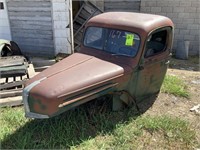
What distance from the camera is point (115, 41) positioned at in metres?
3.88

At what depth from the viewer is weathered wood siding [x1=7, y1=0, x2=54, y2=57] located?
6586 mm

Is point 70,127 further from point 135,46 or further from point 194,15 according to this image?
point 194,15

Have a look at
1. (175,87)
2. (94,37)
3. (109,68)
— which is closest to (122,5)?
(175,87)

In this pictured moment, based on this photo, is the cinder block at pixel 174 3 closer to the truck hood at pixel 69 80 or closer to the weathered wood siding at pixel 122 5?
the weathered wood siding at pixel 122 5

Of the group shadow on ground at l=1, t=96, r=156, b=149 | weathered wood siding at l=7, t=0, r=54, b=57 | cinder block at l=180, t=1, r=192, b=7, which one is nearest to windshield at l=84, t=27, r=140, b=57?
shadow on ground at l=1, t=96, r=156, b=149

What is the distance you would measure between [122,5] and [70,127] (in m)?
5.68

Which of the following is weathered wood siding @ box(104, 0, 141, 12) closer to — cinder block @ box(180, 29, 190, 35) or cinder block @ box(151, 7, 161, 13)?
cinder block @ box(151, 7, 161, 13)

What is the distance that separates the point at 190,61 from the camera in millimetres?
7816

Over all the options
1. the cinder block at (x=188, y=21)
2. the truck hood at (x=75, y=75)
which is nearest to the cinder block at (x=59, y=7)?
the truck hood at (x=75, y=75)

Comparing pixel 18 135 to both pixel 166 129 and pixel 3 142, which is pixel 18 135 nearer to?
pixel 3 142

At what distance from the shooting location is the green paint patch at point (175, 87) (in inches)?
190

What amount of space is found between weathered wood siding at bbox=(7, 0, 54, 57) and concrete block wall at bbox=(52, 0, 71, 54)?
0.17 meters

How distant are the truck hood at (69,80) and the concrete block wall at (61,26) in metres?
2.84

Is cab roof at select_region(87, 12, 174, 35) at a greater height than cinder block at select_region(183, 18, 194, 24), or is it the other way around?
cab roof at select_region(87, 12, 174, 35)
